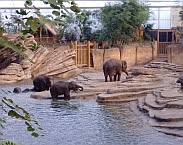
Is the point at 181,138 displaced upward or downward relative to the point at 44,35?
downward

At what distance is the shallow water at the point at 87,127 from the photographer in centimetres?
746

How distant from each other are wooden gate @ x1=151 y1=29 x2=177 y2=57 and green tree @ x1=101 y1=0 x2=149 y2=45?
2001 mm

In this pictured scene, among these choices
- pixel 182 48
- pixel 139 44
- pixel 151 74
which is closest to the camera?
pixel 151 74

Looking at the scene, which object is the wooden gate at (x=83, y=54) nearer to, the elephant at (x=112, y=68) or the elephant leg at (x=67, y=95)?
the elephant at (x=112, y=68)

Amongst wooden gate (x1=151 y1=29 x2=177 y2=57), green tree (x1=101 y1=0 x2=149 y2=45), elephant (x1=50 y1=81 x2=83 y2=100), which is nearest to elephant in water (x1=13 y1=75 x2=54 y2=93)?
elephant (x1=50 y1=81 x2=83 y2=100)

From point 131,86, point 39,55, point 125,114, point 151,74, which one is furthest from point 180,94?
point 39,55

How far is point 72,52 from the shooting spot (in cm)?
2280

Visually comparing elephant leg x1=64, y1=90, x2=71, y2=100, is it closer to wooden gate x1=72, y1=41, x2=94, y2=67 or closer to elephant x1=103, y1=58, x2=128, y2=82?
elephant x1=103, y1=58, x2=128, y2=82

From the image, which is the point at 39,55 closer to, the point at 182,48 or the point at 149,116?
the point at 182,48

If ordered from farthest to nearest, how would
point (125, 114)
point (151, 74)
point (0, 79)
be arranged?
point (0, 79) → point (151, 74) → point (125, 114)

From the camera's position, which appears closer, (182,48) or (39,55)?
(39,55)

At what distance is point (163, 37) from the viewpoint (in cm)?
2777

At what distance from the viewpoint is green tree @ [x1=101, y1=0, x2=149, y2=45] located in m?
24.9

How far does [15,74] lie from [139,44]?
900 cm
